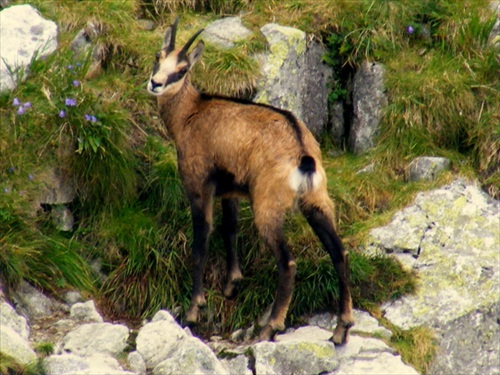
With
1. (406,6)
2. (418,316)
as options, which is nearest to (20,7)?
(406,6)

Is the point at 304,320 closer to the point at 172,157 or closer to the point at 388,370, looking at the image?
the point at 388,370

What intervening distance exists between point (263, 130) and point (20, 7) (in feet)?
10.0

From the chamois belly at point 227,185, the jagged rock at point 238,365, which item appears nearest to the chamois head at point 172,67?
the chamois belly at point 227,185

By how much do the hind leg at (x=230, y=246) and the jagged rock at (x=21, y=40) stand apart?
2.11 meters

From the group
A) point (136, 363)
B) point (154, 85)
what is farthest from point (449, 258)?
point (136, 363)

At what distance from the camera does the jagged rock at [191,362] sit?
22.4 feet

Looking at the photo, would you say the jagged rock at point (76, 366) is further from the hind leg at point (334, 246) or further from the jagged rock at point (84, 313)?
the hind leg at point (334, 246)

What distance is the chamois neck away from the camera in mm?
8305

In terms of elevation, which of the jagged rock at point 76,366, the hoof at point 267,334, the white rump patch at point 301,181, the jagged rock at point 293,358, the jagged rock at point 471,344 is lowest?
the jagged rock at point 471,344

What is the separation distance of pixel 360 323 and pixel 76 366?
2.39m

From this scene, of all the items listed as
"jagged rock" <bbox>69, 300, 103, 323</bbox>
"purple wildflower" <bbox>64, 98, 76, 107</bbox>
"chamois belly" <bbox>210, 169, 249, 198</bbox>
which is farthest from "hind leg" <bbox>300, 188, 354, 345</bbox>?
"purple wildflower" <bbox>64, 98, 76, 107</bbox>

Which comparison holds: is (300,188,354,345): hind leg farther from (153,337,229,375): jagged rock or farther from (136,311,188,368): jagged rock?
(136,311,188,368): jagged rock

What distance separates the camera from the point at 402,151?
31.1 ft

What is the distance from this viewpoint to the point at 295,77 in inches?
385
